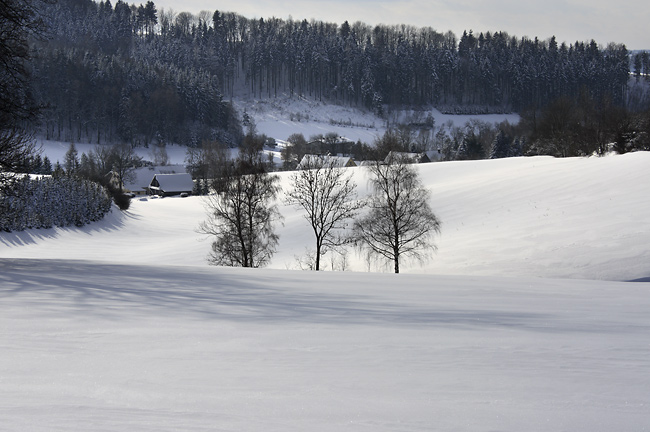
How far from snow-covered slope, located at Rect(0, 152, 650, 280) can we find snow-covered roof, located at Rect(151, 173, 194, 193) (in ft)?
137

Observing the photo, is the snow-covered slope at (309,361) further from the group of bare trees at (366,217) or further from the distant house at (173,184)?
the distant house at (173,184)

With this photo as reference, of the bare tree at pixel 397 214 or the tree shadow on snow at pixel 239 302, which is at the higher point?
the bare tree at pixel 397 214

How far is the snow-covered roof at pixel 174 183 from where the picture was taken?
9275 cm

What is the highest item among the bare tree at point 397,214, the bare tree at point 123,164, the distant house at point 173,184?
the bare tree at point 123,164

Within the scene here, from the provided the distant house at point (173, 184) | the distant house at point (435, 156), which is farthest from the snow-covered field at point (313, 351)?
the distant house at point (435, 156)

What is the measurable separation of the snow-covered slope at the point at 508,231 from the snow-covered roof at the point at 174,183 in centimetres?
4172

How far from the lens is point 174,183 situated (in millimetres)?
93250

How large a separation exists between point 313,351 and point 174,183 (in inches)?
3626

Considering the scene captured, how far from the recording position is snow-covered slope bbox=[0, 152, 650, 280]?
73.5 ft

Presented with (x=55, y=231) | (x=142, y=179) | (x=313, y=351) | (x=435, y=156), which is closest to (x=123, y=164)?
(x=142, y=179)

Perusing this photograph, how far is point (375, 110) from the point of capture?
17300 centimetres

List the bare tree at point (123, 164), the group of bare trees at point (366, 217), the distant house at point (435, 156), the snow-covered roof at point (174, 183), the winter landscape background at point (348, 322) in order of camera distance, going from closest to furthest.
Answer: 1. the winter landscape background at point (348, 322)
2. the group of bare trees at point (366, 217)
3. the bare tree at point (123, 164)
4. the snow-covered roof at point (174, 183)
5. the distant house at point (435, 156)

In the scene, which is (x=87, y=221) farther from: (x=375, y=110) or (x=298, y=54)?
(x=298, y=54)

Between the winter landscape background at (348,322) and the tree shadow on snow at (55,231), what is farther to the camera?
the tree shadow on snow at (55,231)
